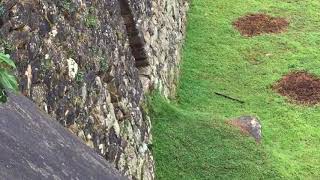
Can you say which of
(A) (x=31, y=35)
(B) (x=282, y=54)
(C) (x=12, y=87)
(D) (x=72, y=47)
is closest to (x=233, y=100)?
(B) (x=282, y=54)

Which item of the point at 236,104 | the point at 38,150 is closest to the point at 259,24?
the point at 236,104

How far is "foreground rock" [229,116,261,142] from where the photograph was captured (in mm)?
17203

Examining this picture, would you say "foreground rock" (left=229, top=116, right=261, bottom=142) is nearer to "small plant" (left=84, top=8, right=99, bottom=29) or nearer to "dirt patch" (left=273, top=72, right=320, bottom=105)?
"dirt patch" (left=273, top=72, right=320, bottom=105)

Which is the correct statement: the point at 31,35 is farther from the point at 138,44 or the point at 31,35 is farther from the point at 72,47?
the point at 138,44

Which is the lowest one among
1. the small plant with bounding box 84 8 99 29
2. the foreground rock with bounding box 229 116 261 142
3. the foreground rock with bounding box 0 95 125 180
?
the foreground rock with bounding box 229 116 261 142

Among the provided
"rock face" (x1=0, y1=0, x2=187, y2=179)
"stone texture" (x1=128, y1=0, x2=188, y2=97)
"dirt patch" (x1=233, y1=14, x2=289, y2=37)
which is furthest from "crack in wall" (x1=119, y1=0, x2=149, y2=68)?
"dirt patch" (x1=233, y1=14, x2=289, y2=37)

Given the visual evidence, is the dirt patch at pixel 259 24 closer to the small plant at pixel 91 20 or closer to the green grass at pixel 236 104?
the green grass at pixel 236 104

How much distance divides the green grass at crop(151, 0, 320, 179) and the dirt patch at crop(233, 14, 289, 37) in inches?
17.0

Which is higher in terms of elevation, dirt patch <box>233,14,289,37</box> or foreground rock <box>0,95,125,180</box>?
foreground rock <box>0,95,125,180</box>

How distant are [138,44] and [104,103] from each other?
5.30 m

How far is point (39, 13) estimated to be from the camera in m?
9.48

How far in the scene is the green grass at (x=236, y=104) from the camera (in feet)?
50.0

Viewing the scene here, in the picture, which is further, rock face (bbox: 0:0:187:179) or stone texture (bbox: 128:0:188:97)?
stone texture (bbox: 128:0:188:97)

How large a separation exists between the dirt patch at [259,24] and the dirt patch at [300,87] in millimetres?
4408
